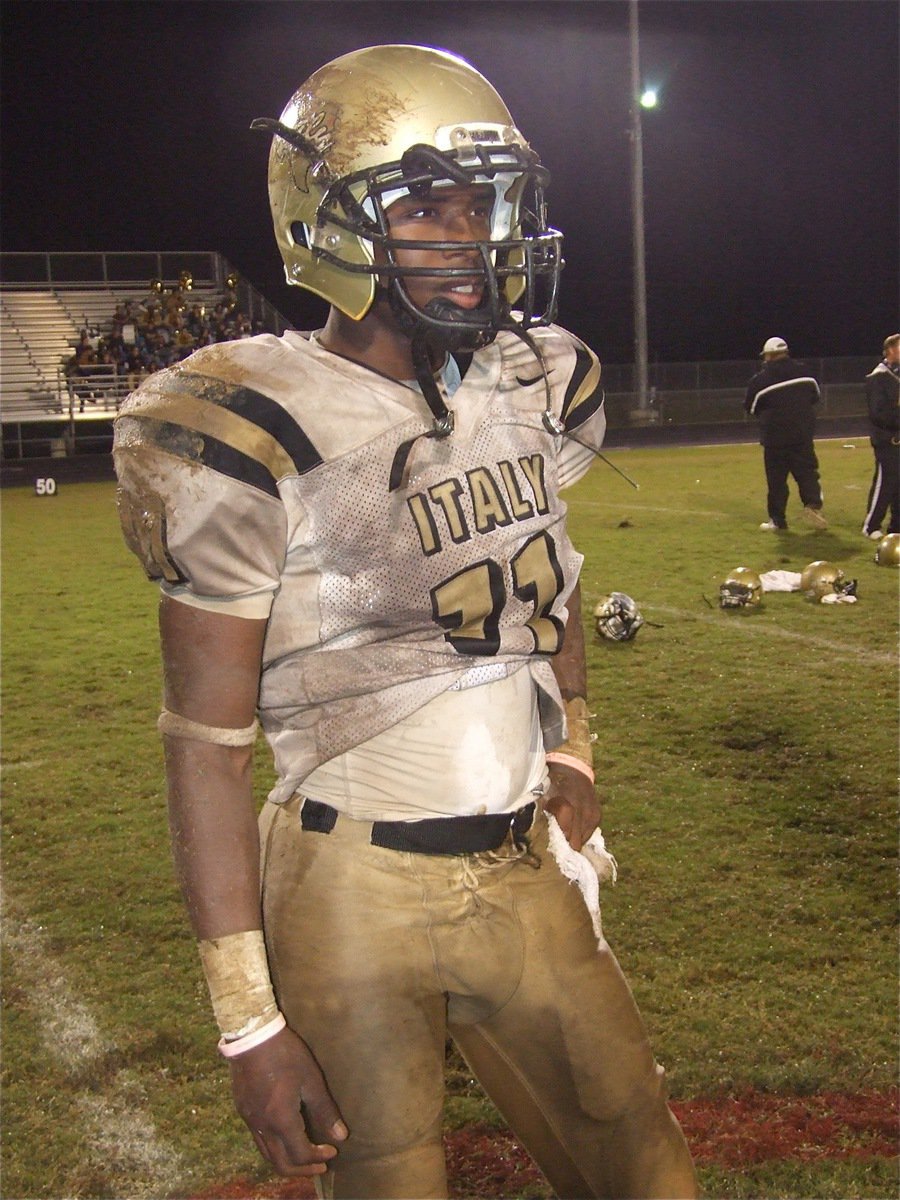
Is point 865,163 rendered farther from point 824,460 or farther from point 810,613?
point 810,613

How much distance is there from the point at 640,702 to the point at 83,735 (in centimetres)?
273

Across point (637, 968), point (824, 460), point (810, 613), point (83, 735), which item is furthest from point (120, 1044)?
point (824, 460)

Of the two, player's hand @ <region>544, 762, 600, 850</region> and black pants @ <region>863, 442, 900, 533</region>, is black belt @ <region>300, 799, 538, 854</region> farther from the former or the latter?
black pants @ <region>863, 442, 900, 533</region>

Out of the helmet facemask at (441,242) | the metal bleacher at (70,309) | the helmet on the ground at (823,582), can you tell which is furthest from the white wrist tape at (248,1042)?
the metal bleacher at (70,309)

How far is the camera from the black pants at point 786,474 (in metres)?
10.5

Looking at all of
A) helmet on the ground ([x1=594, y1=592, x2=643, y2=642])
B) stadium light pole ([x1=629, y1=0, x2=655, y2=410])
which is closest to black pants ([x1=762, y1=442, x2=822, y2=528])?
helmet on the ground ([x1=594, y1=592, x2=643, y2=642])

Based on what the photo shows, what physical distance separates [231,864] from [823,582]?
703 cm

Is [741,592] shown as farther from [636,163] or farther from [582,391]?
[636,163]

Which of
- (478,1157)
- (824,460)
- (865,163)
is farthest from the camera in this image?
(865,163)

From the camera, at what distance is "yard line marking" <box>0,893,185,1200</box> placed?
8.98ft

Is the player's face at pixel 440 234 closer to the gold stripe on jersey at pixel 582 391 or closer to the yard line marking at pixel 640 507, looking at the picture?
the gold stripe on jersey at pixel 582 391

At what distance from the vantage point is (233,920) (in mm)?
1622

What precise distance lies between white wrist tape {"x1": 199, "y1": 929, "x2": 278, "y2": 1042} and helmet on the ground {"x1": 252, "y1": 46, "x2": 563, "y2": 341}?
0.88 m

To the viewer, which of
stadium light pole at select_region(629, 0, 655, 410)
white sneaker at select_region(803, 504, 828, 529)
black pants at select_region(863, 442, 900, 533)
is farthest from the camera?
stadium light pole at select_region(629, 0, 655, 410)
